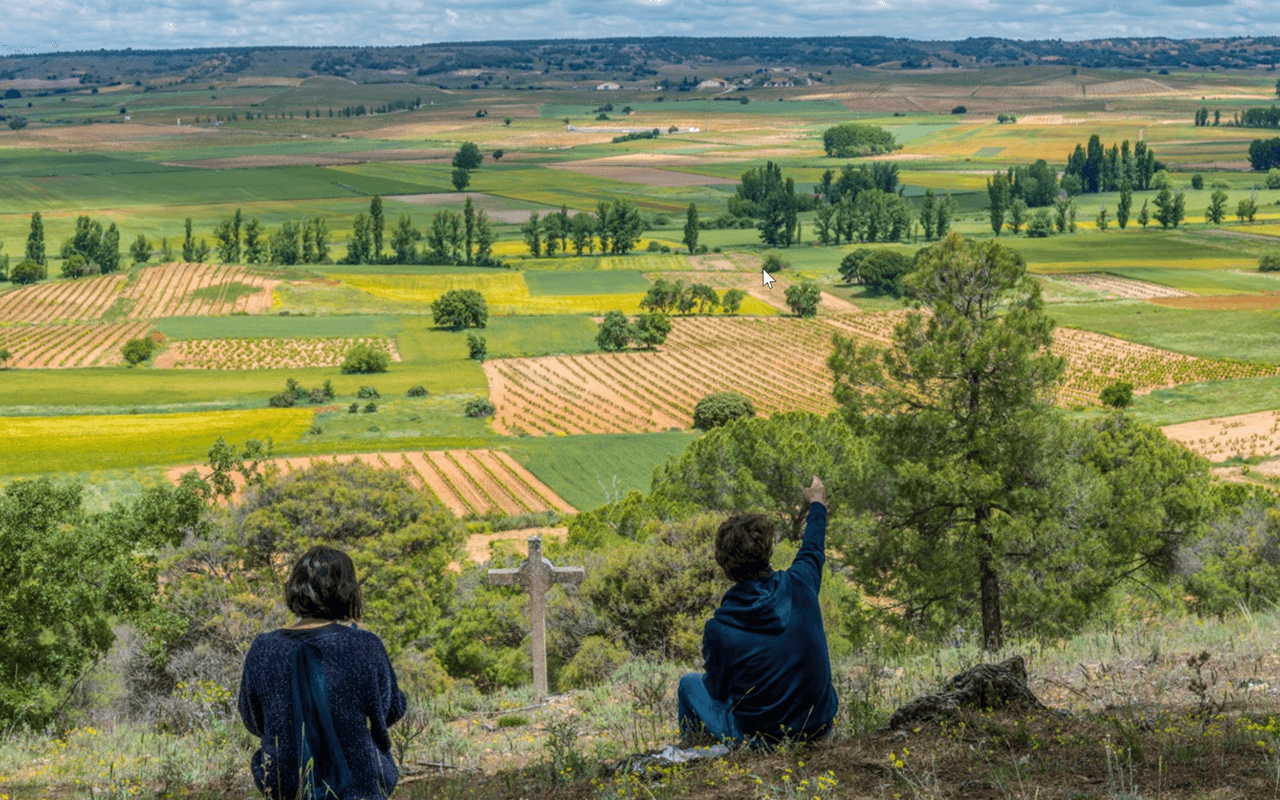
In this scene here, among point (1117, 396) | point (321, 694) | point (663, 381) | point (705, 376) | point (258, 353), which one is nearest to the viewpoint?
point (321, 694)

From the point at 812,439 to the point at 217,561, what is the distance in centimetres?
1348

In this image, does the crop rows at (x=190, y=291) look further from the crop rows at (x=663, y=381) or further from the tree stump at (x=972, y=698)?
the tree stump at (x=972, y=698)

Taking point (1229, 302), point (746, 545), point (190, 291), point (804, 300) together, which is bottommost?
point (1229, 302)

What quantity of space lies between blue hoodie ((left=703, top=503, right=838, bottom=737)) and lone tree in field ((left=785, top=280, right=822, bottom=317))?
95.3 meters

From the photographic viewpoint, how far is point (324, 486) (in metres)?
26.4

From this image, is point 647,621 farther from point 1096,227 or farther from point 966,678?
point 1096,227

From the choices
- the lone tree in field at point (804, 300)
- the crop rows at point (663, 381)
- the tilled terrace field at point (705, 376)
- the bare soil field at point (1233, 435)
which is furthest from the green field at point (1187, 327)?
the crop rows at point (663, 381)

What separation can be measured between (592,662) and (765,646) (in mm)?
14362

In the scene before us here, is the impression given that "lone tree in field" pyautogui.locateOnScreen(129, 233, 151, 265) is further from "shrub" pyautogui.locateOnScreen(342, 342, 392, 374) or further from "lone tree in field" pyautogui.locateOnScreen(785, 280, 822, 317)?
"lone tree in field" pyautogui.locateOnScreen(785, 280, 822, 317)

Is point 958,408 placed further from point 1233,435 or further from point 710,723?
point 1233,435

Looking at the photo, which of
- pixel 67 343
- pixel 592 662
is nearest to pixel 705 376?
pixel 67 343

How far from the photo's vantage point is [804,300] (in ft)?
331

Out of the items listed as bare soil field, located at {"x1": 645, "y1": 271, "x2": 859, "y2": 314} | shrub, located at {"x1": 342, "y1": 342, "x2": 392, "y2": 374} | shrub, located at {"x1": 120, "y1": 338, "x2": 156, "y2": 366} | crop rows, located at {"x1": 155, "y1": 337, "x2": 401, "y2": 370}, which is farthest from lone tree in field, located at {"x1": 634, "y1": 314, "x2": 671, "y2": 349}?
shrub, located at {"x1": 120, "y1": 338, "x2": 156, "y2": 366}

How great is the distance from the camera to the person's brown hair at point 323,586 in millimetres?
5090
